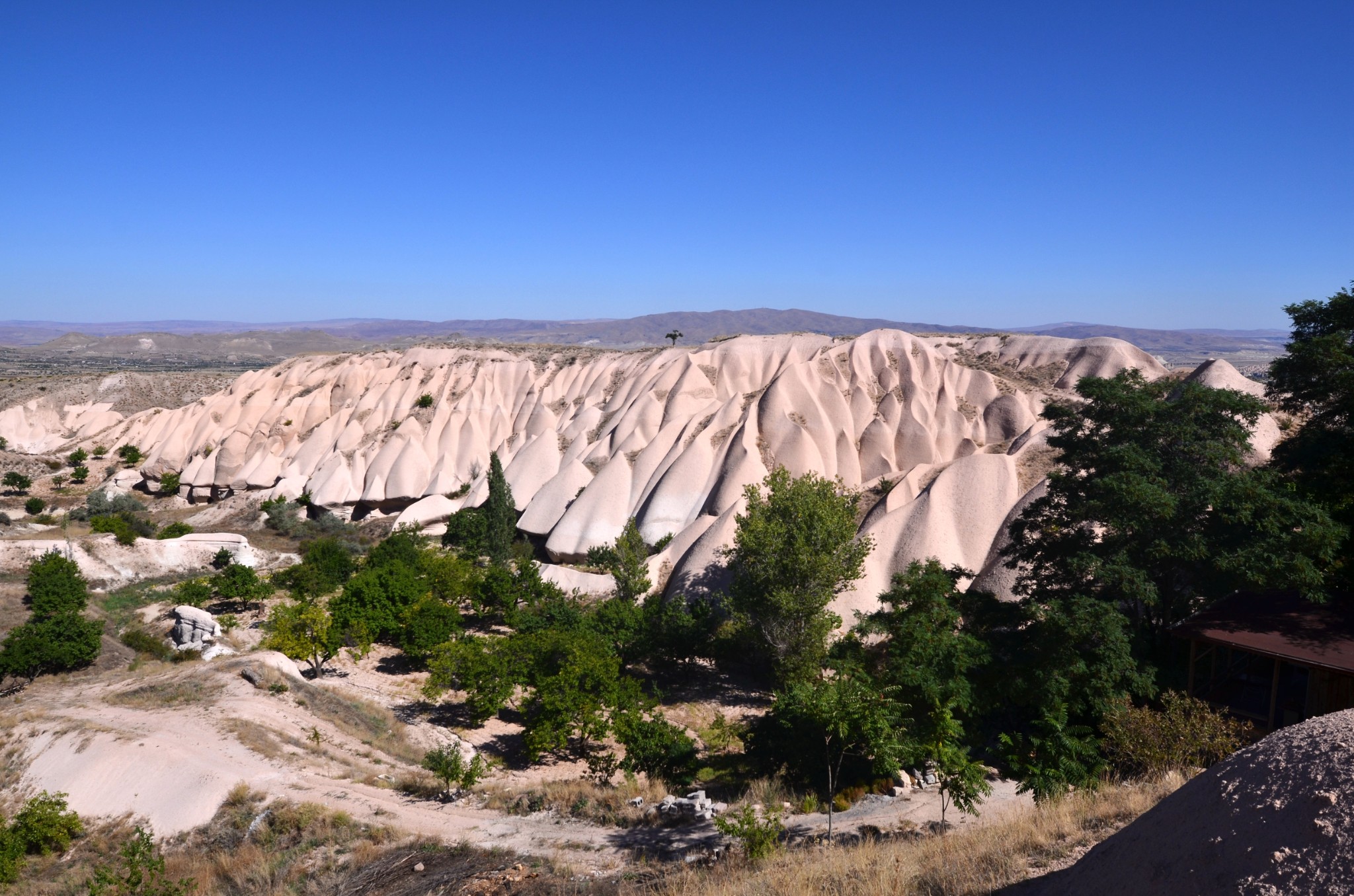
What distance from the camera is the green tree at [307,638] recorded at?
2158 centimetres

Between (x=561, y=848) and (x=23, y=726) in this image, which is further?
(x=23, y=726)

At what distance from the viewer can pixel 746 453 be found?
3469 centimetres

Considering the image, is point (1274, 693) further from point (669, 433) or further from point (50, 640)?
point (669, 433)

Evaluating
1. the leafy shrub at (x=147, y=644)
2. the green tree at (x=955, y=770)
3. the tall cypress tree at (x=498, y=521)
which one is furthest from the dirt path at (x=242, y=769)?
the tall cypress tree at (x=498, y=521)

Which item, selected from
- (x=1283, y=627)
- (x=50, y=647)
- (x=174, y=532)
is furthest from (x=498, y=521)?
(x=1283, y=627)

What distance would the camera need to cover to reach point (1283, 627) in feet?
42.5

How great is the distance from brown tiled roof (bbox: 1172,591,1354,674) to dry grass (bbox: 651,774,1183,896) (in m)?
4.21

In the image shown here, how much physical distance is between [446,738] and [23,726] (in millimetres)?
8711

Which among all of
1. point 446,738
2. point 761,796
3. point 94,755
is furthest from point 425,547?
point 761,796

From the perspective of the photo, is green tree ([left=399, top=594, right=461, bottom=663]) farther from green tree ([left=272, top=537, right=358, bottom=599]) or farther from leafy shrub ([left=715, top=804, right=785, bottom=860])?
leafy shrub ([left=715, top=804, right=785, bottom=860])

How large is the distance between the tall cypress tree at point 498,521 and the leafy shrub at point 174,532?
14725 mm

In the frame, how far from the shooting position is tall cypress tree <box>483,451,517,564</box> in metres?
33.2

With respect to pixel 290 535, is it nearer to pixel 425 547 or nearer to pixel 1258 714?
pixel 425 547

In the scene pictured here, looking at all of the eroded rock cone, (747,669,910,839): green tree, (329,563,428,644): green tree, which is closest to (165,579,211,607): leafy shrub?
the eroded rock cone
